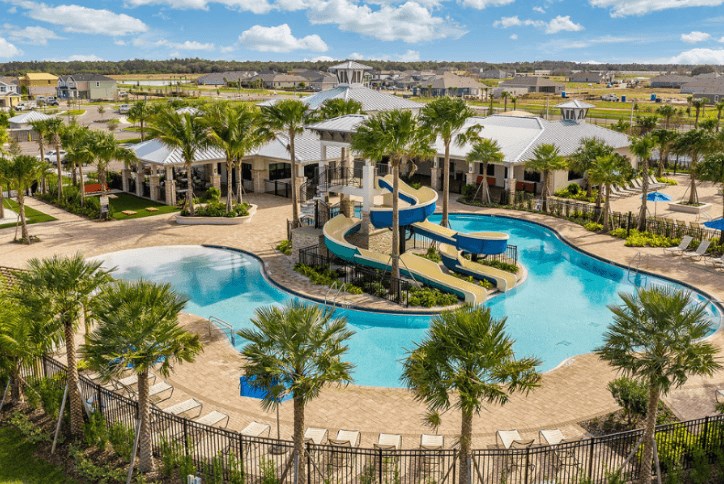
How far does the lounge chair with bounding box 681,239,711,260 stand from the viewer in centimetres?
3172

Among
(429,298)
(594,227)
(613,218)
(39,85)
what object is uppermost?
(39,85)

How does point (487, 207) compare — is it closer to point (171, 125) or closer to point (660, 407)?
point (171, 125)

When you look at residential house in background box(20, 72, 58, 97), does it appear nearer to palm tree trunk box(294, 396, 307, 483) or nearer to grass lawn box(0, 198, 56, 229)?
grass lawn box(0, 198, 56, 229)

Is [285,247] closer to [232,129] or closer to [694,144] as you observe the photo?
[232,129]

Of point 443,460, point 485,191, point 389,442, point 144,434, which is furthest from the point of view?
point 485,191

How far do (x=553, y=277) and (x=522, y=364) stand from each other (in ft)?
65.1

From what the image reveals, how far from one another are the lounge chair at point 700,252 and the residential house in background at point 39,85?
512 ft

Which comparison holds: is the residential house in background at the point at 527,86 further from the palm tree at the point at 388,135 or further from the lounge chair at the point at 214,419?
the lounge chair at the point at 214,419

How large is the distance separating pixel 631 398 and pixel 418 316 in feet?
34.1

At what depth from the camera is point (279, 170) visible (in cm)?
Result: 5000

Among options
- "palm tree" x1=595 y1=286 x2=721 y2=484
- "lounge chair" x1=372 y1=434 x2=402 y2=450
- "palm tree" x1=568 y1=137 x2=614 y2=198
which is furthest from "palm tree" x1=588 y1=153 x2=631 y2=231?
"lounge chair" x1=372 y1=434 x2=402 y2=450

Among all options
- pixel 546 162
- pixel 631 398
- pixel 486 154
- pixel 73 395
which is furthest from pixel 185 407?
pixel 546 162

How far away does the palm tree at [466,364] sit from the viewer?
12109mm

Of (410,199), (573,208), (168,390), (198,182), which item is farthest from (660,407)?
(198,182)
